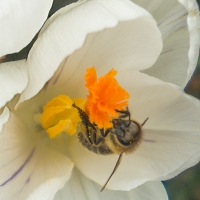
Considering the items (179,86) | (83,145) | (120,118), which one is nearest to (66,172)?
(83,145)

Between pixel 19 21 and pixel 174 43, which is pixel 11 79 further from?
pixel 174 43

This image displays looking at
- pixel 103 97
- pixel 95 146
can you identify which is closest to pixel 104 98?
pixel 103 97

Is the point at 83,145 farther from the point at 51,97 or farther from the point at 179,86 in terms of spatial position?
the point at 179,86

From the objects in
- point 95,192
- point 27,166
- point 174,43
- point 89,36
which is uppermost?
point 89,36

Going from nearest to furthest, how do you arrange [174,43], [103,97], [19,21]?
1. [19,21]
2. [103,97]
3. [174,43]

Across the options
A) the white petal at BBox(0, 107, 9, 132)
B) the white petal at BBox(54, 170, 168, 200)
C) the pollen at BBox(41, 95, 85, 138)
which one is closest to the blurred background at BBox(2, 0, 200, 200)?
the white petal at BBox(54, 170, 168, 200)

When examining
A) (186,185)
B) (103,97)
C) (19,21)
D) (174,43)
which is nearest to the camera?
(19,21)

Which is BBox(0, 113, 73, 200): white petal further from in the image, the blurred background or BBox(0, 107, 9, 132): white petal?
the blurred background
